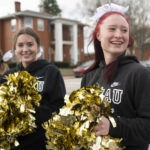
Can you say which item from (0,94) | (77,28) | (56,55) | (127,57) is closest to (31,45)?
(0,94)

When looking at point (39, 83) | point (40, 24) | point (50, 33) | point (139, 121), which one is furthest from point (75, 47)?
point (139, 121)

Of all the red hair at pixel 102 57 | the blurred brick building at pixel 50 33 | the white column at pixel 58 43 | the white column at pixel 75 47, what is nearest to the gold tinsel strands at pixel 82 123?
the red hair at pixel 102 57

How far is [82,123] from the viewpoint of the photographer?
1.42 metres

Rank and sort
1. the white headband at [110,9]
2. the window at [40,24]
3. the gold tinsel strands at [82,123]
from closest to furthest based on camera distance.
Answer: the gold tinsel strands at [82,123] < the white headband at [110,9] < the window at [40,24]

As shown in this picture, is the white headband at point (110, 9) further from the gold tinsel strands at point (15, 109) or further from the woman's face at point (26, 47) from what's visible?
the woman's face at point (26, 47)

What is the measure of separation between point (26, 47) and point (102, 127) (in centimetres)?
155

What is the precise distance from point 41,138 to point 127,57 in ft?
4.21

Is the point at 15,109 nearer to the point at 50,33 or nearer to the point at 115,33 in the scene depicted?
the point at 115,33

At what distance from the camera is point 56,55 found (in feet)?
96.6

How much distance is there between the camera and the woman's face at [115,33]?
1.72 metres

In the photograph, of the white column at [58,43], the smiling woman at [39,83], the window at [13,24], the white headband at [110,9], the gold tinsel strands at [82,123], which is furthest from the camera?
the white column at [58,43]

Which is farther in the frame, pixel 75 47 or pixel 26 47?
pixel 75 47

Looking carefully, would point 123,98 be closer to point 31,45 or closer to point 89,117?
point 89,117

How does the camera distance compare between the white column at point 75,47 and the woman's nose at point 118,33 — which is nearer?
the woman's nose at point 118,33
